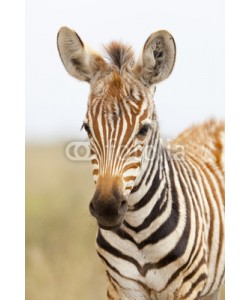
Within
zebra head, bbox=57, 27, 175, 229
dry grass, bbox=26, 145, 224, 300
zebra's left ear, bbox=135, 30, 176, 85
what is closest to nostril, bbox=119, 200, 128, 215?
zebra head, bbox=57, 27, 175, 229

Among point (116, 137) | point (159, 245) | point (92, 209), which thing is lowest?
point (159, 245)

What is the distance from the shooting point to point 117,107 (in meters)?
3.05

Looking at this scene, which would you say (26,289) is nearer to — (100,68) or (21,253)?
(21,253)

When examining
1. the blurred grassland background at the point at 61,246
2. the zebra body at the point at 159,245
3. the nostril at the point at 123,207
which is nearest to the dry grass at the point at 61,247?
the blurred grassland background at the point at 61,246

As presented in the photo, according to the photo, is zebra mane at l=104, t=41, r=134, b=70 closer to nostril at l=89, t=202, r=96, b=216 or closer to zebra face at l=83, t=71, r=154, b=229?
zebra face at l=83, t=71, r=154, b=229

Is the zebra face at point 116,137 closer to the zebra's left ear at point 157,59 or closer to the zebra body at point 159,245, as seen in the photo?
the zebra's left ear at point 157,59

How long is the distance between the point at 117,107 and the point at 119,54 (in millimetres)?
371

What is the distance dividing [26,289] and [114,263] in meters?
1.12

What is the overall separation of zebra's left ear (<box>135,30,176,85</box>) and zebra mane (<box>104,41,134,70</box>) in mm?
76

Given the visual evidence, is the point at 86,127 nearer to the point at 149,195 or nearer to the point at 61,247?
the point at 149,195

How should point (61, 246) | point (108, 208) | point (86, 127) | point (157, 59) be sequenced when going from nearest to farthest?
point (108, 208) < point (86, 127) < point (157, 59) < point (61, 246)

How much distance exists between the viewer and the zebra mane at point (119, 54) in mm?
3258

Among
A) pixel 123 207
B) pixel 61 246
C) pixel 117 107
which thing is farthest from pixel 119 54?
pixel 61 246

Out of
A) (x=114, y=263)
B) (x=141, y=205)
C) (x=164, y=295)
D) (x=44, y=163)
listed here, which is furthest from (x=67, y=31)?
(x=44, y=163)
